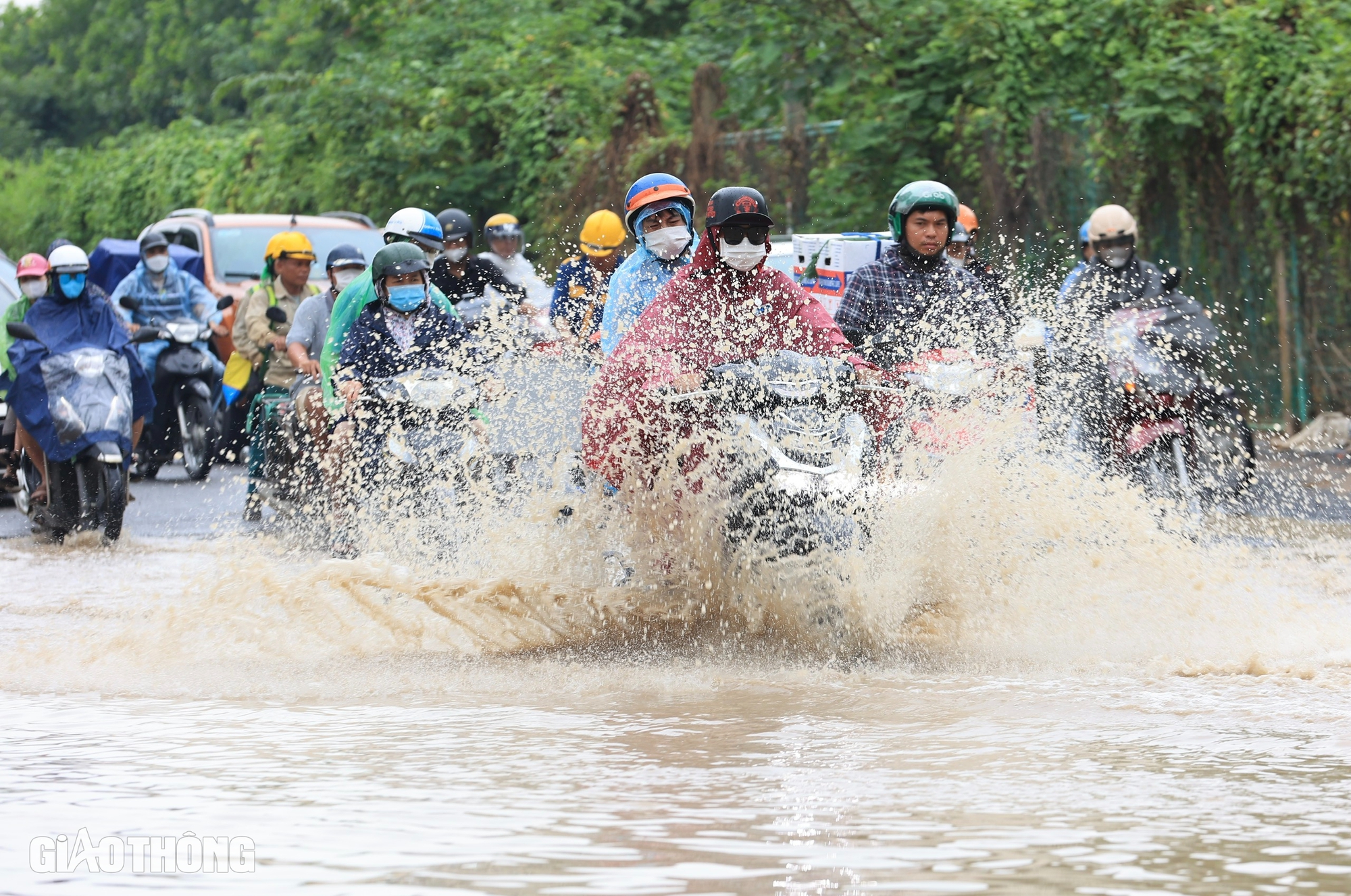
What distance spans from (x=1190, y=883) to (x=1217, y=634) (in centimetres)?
322

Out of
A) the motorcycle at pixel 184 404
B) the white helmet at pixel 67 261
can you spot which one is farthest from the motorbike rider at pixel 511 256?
the motorcycle at pixel 184 404

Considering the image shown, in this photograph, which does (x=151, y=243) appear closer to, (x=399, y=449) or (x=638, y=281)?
(x=399, y=449)

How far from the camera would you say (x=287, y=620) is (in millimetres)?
7820

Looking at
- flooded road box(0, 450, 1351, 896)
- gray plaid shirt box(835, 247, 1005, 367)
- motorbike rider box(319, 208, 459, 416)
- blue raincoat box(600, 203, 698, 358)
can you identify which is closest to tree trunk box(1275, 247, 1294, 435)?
flooded road box(0, 450, 1351, 896)

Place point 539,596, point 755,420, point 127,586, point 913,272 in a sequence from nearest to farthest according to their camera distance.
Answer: point 755,420, point 539,596, point 913,272, point 127,586

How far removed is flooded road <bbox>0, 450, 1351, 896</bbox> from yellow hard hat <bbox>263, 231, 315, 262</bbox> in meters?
4.56

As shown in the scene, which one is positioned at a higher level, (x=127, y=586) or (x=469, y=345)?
(x=469, y=345)

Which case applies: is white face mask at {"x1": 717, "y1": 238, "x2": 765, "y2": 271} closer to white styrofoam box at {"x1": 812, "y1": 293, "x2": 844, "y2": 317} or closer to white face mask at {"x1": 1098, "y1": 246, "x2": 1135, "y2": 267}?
white face mask at {"x1": 1098, "y1": 246, "x2": 1135, "y2": 267}

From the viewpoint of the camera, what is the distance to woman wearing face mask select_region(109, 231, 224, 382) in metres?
16.9

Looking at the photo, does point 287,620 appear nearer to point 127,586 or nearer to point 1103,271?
point 127,586

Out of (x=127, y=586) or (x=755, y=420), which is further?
(x=127, y=586)

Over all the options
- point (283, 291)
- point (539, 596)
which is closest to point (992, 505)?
point (539, 596)

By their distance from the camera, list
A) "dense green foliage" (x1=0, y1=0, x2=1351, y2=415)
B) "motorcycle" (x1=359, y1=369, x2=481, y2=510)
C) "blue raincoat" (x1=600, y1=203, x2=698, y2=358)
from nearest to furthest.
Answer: "blue raincoat" (x1=600, y1=203, x2=698, y2=358) < "motorcycle" (x1=359, y1=369, x2=481, y2=510) < "dense green foliage" (x1=0, y1=0, x2=1351, y2=415)

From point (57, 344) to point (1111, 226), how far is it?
20.6ft
